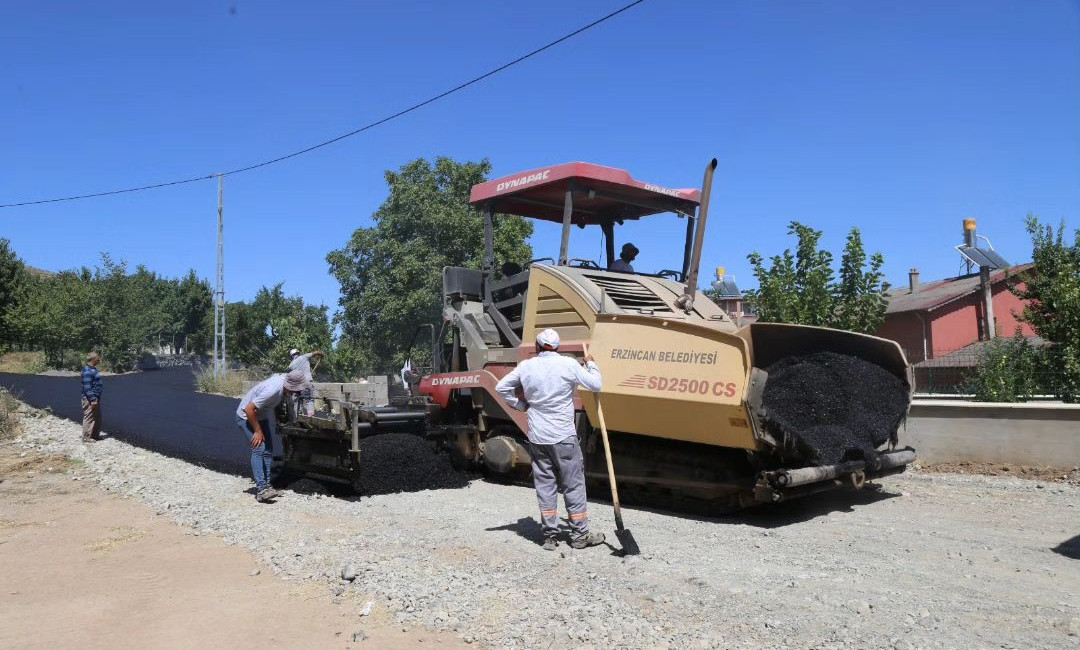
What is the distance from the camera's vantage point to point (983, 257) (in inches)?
993

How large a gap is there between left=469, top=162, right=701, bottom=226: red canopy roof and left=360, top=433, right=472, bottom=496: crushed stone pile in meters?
2.77

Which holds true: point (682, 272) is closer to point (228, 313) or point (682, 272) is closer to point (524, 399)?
point (524, 399)

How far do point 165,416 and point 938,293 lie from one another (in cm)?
2470

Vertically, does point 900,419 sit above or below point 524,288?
below

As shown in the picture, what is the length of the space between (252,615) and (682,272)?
5629 mm

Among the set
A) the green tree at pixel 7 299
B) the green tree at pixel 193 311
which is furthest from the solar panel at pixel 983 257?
the green tree at pixel 193 311

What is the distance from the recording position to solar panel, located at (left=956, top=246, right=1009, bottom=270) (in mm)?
24906

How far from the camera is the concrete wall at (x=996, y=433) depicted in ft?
25.5

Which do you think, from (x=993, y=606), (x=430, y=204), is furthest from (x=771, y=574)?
(x=430, y=204)

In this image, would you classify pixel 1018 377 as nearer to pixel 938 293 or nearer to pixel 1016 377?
pixel 1016 377

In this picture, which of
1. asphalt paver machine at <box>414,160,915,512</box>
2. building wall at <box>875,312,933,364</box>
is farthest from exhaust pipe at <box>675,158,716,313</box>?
building wall at <box>875,312,933,364</box>

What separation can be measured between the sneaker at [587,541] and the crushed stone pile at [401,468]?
2.88 metres

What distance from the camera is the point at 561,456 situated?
560cm

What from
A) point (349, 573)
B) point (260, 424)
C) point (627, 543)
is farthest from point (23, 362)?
point (627, 543)
